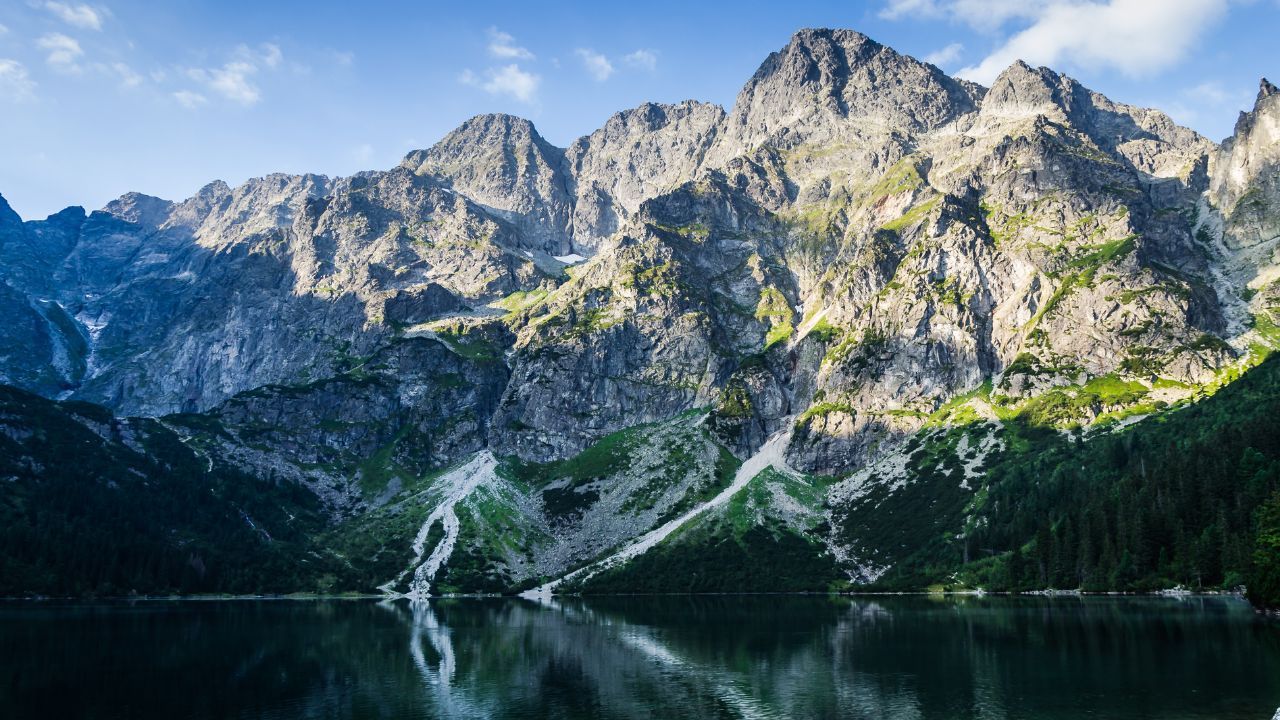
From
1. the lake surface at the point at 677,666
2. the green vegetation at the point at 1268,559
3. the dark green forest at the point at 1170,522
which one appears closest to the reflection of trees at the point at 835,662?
the lake surface at the point at 677,666

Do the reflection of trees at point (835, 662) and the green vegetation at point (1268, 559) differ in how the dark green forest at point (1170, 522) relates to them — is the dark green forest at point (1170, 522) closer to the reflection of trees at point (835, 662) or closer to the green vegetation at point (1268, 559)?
the green vegetation at point (1268, 559)

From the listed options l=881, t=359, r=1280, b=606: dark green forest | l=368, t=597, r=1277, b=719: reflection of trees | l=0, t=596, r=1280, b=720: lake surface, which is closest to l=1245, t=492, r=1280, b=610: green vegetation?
l=0, t=596, r=1280, b=720: lake surface

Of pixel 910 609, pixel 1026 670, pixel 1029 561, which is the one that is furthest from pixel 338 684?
pixel 1029 561

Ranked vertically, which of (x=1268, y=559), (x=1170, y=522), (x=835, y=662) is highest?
(x=1170, y=522)

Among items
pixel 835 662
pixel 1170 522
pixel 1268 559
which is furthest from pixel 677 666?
pixel 1170 522

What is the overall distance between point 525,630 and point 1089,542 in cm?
11576

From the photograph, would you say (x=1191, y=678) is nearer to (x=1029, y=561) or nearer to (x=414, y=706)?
(x=414, y=706)

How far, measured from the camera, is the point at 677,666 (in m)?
90.9

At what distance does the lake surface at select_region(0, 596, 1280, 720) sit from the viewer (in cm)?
6531

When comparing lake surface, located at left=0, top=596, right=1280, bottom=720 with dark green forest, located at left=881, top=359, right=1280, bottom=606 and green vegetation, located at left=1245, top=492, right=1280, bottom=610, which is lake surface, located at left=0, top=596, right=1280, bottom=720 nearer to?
green vegetation, located at left=1245, top=492, right=1280, bottom=610

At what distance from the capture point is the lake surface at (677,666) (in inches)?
2571

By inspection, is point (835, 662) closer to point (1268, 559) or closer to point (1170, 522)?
point (1268, 559)

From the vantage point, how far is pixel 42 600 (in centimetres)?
19262

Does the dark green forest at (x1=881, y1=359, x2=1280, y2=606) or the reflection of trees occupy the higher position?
the dark green forest at (x1=881, y1=359, x2=1280, y2=606)
